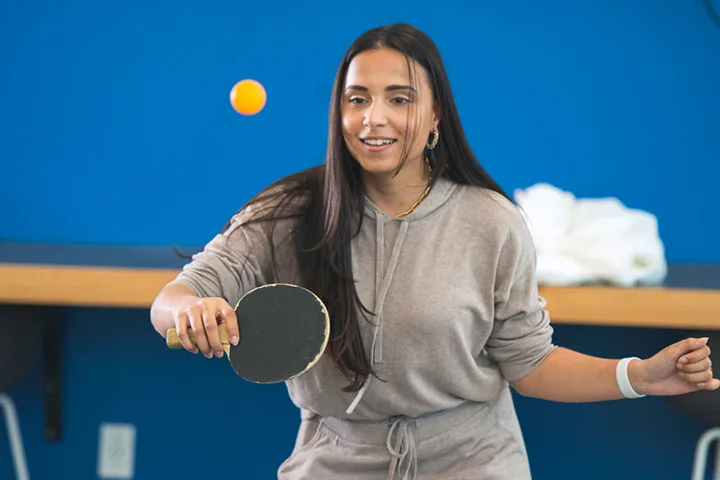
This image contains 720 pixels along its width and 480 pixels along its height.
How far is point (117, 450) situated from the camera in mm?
2682

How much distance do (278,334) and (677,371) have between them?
24.5 inches

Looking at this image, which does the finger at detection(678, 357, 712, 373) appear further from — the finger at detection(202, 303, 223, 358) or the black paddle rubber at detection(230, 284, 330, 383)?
the finger at detection(202, 303, 223, 358)

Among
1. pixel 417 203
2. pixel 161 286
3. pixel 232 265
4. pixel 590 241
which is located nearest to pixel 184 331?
pixel 232 265

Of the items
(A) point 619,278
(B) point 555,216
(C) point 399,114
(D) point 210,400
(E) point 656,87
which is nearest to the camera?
(C) point 399,114

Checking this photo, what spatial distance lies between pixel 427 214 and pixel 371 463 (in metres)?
0.44

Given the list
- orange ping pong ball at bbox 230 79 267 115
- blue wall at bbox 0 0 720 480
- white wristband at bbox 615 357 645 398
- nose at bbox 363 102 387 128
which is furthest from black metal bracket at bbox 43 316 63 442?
white wristband at bbox 615 357 645 398

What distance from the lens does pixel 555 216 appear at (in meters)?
2.27

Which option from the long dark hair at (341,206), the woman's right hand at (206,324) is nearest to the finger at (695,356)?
the long dark hair at (341,206)

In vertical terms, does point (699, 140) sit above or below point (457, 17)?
below

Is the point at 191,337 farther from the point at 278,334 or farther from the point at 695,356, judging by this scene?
the point at 695,356

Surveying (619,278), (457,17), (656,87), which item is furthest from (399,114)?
(656,87)

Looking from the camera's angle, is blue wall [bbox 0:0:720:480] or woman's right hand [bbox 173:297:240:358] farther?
blue wall [bbox 0:0:720:480]

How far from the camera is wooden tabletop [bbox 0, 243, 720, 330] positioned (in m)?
2.06

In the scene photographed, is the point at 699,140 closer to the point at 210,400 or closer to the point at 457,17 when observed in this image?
the point at 457,17
